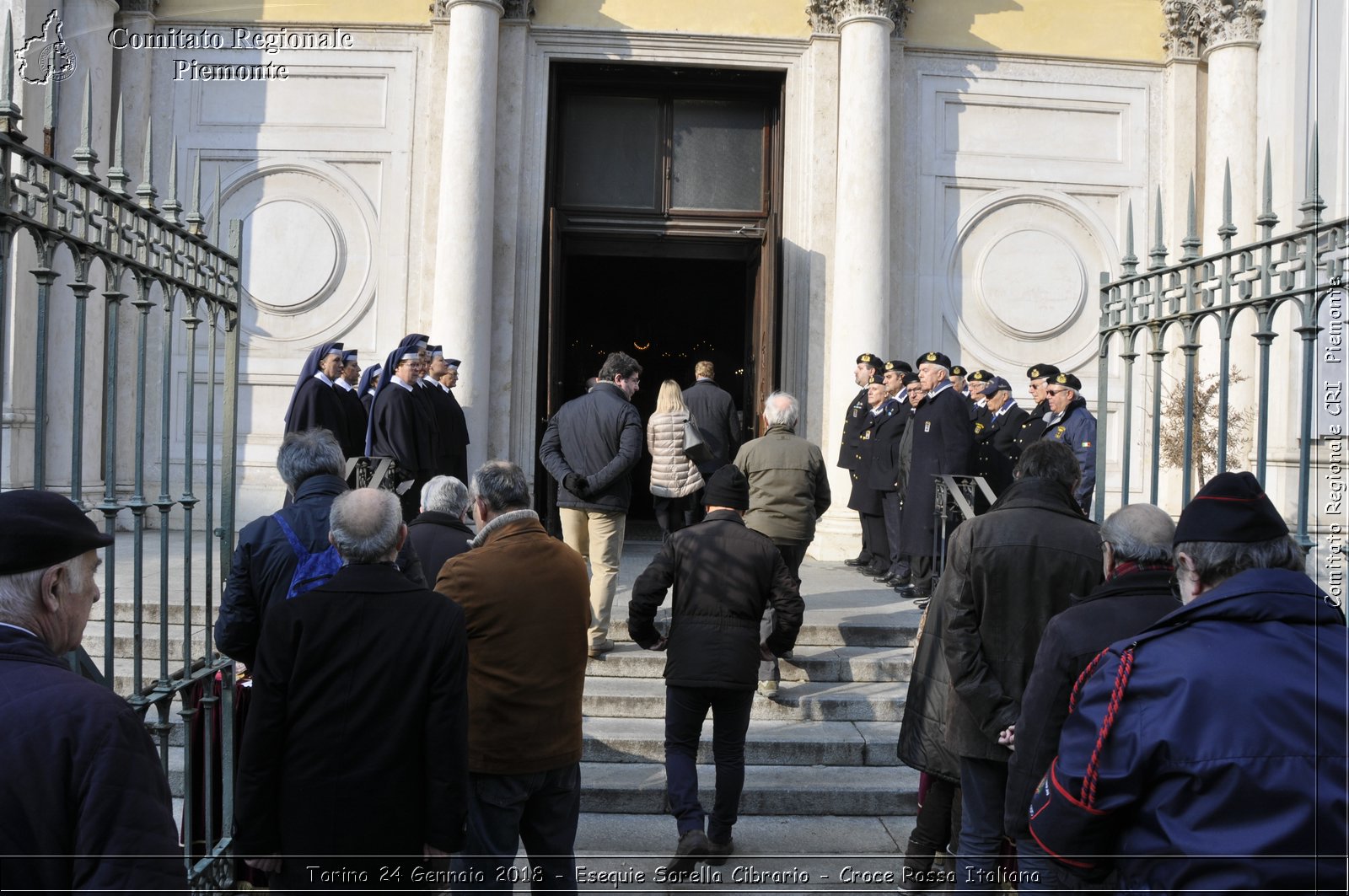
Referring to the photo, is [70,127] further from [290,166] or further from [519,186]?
[519,186]

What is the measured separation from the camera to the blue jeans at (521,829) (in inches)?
156

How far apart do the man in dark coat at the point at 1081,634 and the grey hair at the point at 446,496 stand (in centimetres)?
275

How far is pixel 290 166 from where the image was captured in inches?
485

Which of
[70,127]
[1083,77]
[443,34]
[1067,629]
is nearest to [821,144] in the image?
[1083,77]

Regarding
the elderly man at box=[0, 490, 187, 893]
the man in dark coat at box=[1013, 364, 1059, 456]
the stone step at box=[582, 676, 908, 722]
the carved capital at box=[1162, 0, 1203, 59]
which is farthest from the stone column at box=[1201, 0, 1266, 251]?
the elderly man at box=[0, 490, 187, 893]

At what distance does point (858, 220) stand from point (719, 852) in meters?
8.15

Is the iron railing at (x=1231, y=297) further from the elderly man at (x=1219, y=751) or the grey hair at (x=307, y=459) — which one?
the grey hair at (x=307, y=459)

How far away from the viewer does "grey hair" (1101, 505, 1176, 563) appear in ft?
11.3

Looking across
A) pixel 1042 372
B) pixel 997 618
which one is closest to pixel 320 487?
pixel 997 618

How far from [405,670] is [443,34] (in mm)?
10475

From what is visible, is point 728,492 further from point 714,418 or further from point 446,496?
point 714,418

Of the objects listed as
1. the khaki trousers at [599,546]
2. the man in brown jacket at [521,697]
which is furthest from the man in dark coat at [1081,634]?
the khaki trousers at [599,546]

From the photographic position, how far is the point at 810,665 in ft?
24.2

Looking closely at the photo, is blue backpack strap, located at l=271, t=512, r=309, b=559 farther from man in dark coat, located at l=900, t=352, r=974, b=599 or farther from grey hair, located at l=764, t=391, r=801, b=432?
man in dark coat, located at l=900, t=352, r=974, b=599
